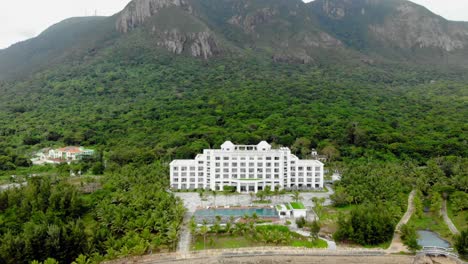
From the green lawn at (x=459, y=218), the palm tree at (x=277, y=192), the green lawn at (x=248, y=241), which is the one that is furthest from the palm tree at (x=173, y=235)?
the green lawn at (x=459, y=218)

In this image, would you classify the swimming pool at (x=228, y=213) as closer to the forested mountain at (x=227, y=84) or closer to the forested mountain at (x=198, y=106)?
the forested mountain at (x=198, y=106)

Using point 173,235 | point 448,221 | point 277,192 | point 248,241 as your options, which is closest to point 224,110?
point 277,192

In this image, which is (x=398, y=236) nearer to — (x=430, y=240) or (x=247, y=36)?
(x=430, y=240)

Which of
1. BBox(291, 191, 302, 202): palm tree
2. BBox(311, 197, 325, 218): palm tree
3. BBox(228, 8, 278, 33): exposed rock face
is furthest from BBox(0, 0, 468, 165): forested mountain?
BBox(311, 197, 325, 218): palm tree

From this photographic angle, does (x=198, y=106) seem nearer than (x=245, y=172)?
No

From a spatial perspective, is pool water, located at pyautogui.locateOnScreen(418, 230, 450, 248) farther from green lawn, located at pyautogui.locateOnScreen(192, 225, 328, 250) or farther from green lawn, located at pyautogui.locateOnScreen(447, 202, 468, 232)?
green lawn, located at pyautogui.locateOnScreen(192, 225, 328, 250)
